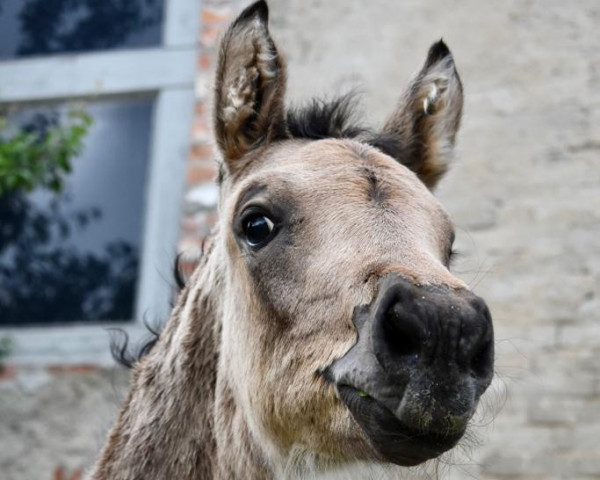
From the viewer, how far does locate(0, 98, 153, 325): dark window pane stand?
22.0 feet

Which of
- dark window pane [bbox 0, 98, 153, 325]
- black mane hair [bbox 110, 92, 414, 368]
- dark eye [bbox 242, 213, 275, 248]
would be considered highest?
black mane hair [bbox 110, 92, 414, 368]

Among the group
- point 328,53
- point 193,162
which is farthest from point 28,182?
point 328,53

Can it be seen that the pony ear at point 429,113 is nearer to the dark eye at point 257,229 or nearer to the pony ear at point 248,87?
the pony ear at point 248,87

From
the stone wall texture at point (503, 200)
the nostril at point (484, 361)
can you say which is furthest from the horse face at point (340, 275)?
the stone wall texture at point (503, 200)

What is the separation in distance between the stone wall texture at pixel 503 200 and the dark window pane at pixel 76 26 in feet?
2.11

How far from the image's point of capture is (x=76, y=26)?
288 inches

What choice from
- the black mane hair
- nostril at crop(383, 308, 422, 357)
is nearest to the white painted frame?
the black mane hair

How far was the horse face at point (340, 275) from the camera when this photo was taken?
2240 mm

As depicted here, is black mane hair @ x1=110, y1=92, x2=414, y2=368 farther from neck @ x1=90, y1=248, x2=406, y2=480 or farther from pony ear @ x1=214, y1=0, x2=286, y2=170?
neck @ x1=90, y1=248, x2=406, y2=480

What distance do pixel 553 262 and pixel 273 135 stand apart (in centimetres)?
334

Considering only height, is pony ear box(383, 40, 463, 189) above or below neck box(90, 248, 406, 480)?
above

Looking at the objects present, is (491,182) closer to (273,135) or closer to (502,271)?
(502,271)

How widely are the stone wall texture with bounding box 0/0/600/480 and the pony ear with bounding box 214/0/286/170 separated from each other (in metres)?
2.69

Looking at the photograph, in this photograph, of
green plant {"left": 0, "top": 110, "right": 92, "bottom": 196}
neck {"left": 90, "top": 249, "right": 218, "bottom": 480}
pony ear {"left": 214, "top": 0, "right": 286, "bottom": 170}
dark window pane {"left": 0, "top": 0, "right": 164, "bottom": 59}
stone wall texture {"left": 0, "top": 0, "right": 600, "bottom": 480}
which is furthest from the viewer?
dark window pane {"left": 0, "top": 0, "right": 164, "bottom": 59}
